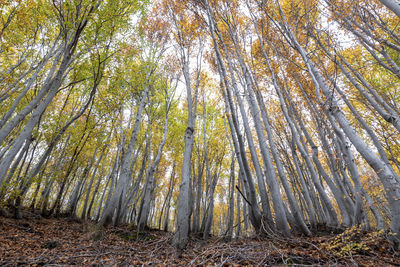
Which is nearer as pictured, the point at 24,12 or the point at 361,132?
the point at 24,12

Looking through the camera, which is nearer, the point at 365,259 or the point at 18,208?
the point at 365,259

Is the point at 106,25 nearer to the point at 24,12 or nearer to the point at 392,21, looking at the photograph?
the point at 24,12

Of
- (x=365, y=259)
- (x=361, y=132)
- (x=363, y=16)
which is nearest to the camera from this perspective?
(x=365, y=259)

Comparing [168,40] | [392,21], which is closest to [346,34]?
[392,21]

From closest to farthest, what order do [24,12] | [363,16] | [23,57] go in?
[363,16] → [24,12] → [23,57]

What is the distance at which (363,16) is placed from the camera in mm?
5879

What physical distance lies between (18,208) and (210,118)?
10.2 metres

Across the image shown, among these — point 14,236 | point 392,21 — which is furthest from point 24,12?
point 392,21

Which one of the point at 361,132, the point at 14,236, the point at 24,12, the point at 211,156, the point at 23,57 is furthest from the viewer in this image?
the point at 211,156

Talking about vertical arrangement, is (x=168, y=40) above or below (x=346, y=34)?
above

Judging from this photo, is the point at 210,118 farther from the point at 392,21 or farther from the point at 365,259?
the point at 365,259

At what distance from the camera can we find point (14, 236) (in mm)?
4207

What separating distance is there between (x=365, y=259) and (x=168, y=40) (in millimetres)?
11364

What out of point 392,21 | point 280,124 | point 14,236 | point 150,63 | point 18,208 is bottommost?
point 14,236
